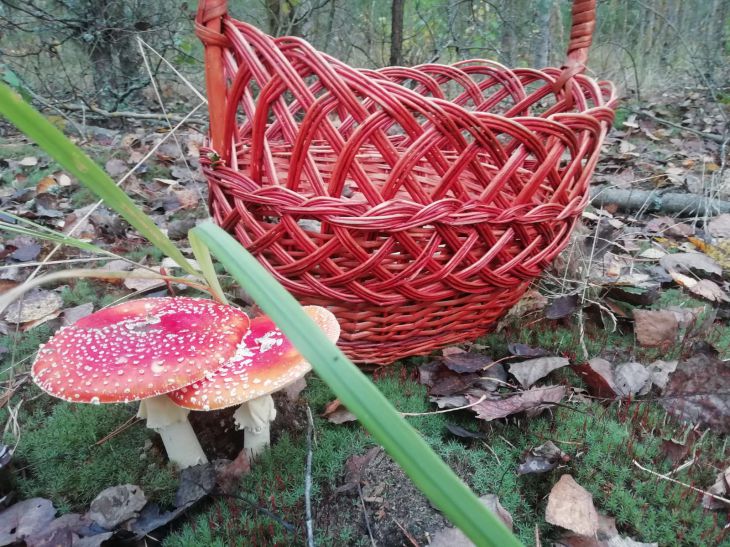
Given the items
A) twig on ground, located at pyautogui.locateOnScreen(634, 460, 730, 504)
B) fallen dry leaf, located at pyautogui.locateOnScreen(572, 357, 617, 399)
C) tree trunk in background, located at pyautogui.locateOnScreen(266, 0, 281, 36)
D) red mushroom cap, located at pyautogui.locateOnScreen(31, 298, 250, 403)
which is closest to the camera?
red mushroom cap, located at pyautogui.locateOnScreen(31, 298, 250, 403)

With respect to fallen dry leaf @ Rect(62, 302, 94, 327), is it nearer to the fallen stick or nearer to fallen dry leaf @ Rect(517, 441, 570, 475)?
fallen dry leaf @ Rect(517, 441, 570, 475)

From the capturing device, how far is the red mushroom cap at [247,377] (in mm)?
704

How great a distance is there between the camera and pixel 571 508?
29.4 inches

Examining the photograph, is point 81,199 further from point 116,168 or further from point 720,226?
point 720,226

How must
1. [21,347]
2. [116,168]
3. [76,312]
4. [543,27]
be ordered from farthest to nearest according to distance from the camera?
[543,27] → [116,168] → [76,312] → [21,347]

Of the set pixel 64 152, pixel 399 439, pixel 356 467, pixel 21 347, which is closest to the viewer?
pixel 399 439

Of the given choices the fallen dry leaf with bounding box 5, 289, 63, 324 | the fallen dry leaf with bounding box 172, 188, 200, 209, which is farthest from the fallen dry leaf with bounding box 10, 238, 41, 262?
the fallen dry leaf with bounding box 172, 188, 200, 209

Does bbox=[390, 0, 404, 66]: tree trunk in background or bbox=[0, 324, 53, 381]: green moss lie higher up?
bbox=[390, 0, 404, 66]: tree trunk in background

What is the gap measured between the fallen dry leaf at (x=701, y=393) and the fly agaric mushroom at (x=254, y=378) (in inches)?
28.4

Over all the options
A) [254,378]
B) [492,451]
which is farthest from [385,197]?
[492,451]

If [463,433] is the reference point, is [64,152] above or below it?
above

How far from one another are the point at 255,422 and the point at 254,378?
0.46 ft

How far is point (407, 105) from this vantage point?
84 cm

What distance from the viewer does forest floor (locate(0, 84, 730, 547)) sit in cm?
75
